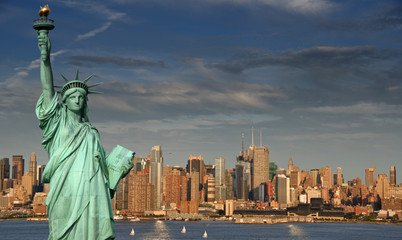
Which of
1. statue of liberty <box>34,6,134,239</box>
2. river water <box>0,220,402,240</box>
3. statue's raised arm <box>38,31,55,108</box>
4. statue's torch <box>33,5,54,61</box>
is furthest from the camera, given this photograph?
river water <box>0,220,402,240</box>

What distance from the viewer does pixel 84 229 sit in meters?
16.6

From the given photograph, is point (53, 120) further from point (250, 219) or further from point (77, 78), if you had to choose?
point (250, 219)

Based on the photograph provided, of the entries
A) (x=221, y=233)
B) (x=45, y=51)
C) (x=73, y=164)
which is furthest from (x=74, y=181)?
(x=221, y=233)

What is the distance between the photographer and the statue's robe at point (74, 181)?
1664 cm

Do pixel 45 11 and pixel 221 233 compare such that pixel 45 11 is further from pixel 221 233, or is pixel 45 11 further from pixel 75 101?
pixel 221 233

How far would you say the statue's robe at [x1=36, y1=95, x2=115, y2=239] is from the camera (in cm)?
1664

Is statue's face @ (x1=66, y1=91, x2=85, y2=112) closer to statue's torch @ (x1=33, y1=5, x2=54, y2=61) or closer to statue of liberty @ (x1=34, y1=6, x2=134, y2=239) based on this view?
statue of liberty @ (x1=34, y1=6, x2=134, y2=239)

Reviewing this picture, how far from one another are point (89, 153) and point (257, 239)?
82871 millimetres

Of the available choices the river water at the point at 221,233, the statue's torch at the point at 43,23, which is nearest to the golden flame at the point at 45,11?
the statue's torch at the point at 43,23

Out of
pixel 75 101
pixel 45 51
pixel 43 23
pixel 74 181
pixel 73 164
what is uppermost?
pixel 43 23

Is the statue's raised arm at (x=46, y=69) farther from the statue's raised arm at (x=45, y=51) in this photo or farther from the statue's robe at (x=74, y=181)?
the statue's robe at (x=74, y=181)

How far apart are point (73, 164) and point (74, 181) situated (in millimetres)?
443

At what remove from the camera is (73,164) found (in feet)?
55.0

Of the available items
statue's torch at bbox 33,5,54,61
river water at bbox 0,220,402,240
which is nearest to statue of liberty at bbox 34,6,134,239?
statue's torch at bbox 33,5,54,61
